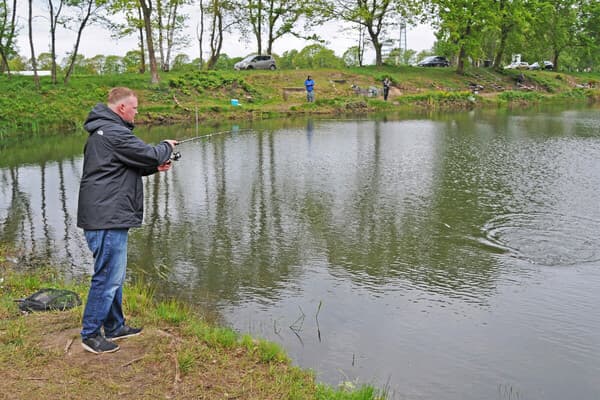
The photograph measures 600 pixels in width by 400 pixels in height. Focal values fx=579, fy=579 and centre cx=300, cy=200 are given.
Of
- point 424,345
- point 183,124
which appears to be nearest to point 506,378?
point 424,345

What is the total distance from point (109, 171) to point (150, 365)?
157cm

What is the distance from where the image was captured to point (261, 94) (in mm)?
37188

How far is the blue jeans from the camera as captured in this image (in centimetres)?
458

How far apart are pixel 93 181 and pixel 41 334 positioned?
154cm

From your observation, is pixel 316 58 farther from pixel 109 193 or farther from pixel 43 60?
pixel 109 193

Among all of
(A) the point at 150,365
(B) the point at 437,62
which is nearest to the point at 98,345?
(A) the point at 150,365

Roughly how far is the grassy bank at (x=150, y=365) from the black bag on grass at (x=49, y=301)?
0.44 feet

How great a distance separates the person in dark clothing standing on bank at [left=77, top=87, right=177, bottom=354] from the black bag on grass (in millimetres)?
1170

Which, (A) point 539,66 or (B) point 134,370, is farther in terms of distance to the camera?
(A) point 539,66

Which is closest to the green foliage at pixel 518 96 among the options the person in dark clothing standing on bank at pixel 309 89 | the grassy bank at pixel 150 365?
the person in dark clothing standing on bank at pixel 309 89

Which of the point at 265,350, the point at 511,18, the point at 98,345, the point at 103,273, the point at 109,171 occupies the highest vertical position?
the point at 511,18

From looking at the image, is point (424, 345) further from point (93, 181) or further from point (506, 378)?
point (93, 181)

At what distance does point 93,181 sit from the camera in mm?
4555

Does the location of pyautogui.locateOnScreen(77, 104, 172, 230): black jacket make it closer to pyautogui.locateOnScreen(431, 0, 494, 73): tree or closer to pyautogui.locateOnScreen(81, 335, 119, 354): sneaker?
pyautogui.locateOnScreen(81, 335, 119, 354): sneaker
